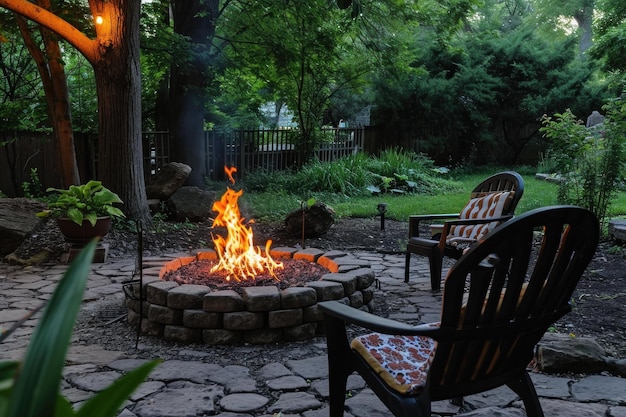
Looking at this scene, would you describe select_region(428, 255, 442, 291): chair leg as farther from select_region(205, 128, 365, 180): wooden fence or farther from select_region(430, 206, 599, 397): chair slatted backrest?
select_region(205, 128, 365, 180): wooden fence

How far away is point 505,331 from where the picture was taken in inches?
72.9

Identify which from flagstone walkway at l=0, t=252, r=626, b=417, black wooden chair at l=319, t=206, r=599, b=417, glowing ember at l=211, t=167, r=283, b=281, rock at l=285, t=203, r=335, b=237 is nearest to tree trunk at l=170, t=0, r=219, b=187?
rock at l=285, t=203, r=335, b=237

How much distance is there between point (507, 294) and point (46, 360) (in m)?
1.61

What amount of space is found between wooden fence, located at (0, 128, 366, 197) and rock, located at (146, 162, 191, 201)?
184 centimetres

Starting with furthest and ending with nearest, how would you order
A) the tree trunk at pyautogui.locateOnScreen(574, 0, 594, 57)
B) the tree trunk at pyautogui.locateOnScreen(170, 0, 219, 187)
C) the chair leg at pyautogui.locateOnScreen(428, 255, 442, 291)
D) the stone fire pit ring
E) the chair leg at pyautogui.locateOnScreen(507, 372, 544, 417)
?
the tree trunk at pyautogui.locateOnScreen(574, 0, 594, 57) → the tree trunk at pyautogui.locateOnScreen(170, 0, 219, 187) → the chair leg at pyautogui.locateOnScreen(428, 255, 442, 291) → the stone fire pit ring → the chair leg at pyautogui.locateOnScreen(507, 372, 544, 417)

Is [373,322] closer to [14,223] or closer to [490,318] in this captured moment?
[490,318]

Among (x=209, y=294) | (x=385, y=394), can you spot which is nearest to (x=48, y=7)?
(x=209, y=294)

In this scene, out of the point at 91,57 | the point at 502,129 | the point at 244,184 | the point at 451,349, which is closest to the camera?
the point at 451,349

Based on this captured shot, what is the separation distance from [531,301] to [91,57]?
6485 mm

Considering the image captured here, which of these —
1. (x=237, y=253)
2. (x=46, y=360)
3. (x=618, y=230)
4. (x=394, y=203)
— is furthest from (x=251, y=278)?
(x=394, y=203)

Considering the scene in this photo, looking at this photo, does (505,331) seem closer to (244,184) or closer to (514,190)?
(514,190)

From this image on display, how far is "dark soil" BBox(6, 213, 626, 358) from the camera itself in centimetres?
382

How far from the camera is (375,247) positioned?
268 inches

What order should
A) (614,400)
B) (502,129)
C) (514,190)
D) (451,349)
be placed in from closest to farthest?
(451,349)
(614,400)
(514,190)
(502,129)
